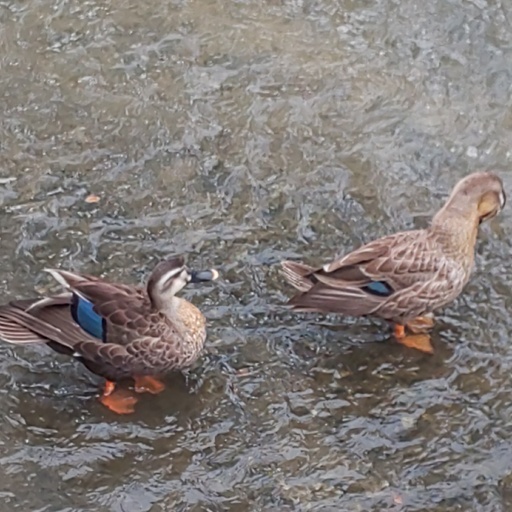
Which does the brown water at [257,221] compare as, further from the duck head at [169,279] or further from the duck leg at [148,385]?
the duck head at [169,279]

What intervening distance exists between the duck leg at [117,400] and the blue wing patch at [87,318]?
0.29 m

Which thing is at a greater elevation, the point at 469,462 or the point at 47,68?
the point at 47,68

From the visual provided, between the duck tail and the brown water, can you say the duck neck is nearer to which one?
the brown water

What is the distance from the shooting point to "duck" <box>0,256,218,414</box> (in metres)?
5.20

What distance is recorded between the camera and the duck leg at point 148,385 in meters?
5.41

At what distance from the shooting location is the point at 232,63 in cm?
747

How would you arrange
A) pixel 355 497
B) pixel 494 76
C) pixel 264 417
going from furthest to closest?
pixel 494 76
pixel 264 417
pixel 355 497

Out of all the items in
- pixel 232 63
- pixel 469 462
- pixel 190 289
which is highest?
pixel 232 63

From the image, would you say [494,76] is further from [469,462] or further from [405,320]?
[469,462]

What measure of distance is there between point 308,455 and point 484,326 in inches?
49.8

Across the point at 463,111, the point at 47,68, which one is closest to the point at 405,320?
the point at 463,111

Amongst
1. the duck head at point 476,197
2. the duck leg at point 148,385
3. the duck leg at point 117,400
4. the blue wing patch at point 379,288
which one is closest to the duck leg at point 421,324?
the blue wing patch at point 379,288

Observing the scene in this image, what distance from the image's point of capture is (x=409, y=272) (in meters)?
5.55

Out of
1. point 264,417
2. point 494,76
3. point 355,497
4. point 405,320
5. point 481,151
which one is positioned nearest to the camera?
point 355,497
